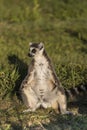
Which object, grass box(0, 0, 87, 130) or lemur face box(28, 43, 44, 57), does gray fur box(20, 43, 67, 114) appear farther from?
grass box(0, 0, 87, 130)

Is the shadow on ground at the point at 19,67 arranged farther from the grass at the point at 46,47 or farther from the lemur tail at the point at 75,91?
the lemur tail at the point at 75,91

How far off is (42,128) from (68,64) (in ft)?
9.25

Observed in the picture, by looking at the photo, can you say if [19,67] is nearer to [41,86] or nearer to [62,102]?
[41,86]

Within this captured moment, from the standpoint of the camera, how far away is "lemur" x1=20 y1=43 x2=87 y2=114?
9.51m

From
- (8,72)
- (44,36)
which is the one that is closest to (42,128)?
(8,72)

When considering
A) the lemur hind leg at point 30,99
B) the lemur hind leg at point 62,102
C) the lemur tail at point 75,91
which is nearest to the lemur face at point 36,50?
the lemur hind leg at point 30,99

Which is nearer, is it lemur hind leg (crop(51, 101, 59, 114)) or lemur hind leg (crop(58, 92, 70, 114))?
lemur hind leg (crop(58, 92, 70, 114))

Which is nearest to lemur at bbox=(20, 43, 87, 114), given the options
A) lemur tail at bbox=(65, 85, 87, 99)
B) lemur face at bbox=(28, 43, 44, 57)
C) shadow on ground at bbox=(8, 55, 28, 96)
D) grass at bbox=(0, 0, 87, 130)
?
lemur face at bbox=(28, 43, 44, 57)

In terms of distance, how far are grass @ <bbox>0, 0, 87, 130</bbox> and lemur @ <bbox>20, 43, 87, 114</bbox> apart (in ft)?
0.58

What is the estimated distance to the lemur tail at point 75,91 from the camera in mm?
10021

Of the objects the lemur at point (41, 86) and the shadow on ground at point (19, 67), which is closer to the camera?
the lemur at point (41, 86)

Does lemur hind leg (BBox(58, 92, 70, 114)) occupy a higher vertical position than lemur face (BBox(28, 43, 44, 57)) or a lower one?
lower

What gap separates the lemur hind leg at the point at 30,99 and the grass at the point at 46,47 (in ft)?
0.43

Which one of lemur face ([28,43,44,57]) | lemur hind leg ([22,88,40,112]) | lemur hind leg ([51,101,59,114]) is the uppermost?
lemur face ([28,43,44,57])
